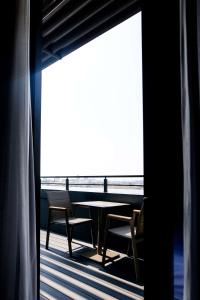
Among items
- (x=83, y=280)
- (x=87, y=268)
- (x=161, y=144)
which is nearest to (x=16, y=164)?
(x=161, y=144)

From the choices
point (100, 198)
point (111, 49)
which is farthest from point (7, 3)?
point (100, 198)

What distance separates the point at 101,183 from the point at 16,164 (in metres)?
3.33

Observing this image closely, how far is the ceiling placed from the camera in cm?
258

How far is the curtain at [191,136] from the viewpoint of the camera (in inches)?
42.9

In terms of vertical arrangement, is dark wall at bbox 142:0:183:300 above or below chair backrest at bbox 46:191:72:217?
above

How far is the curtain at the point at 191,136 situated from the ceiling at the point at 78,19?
1.47 metres

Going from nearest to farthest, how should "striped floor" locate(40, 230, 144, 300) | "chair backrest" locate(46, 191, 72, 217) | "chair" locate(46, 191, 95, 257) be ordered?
1. "striped floor" locate(40, 230, 144, 300)
2. "chair" locate(46, 191, 95, 257)
3. "chair backrest" locate(46, 191, 72, 217)

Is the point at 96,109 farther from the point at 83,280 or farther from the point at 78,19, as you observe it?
the point at 83,280

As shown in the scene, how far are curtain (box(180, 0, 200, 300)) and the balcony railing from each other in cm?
226

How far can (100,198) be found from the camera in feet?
13.1

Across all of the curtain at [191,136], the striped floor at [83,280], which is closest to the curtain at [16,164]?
the curtain at [191,136]

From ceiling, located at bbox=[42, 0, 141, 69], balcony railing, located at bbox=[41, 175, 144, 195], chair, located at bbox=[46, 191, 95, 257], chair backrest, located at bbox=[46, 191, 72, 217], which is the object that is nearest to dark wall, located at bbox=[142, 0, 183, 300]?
ceiling, located at bbox=[42, 0, 141, 69]

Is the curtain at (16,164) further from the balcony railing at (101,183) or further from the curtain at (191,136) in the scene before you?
the balcony railing at (101,183)

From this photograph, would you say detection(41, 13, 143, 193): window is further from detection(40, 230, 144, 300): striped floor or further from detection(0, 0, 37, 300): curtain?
detection(0, 0, 37, 300): curtain
